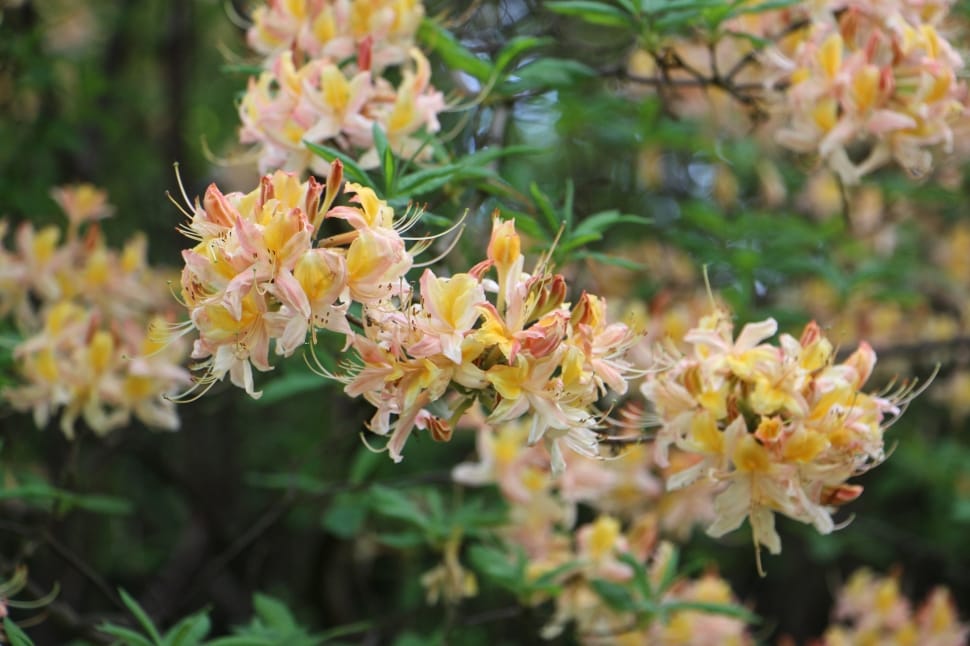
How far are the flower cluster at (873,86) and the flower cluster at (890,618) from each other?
4.05 ft

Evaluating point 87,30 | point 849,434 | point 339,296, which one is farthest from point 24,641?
point 87,30

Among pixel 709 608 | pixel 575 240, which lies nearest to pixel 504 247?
pixel 575 240

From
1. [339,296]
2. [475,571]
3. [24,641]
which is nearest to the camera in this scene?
[339,296]

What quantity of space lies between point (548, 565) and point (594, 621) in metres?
0.15

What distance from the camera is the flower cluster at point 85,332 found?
2.29 meters

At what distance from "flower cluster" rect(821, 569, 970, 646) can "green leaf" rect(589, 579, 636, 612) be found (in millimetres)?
874

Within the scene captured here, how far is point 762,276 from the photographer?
10.2 feet

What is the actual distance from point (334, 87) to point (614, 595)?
1.15 metres

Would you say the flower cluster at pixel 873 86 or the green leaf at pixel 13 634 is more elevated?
the flower cluster at pixel 873 86

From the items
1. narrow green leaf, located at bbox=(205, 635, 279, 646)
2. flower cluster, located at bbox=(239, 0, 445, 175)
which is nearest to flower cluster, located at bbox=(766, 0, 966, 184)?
flower cluster, located at bbox=(239, 0, 445, 175)

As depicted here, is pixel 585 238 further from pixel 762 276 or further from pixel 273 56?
pixel 762 276

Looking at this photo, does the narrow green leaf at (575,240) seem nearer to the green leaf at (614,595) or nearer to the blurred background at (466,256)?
the blurred background at (466,256)

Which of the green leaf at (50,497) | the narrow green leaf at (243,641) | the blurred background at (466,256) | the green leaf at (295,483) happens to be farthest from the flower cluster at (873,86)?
the green leaf at (50,497)

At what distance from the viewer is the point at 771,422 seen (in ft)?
5.27
